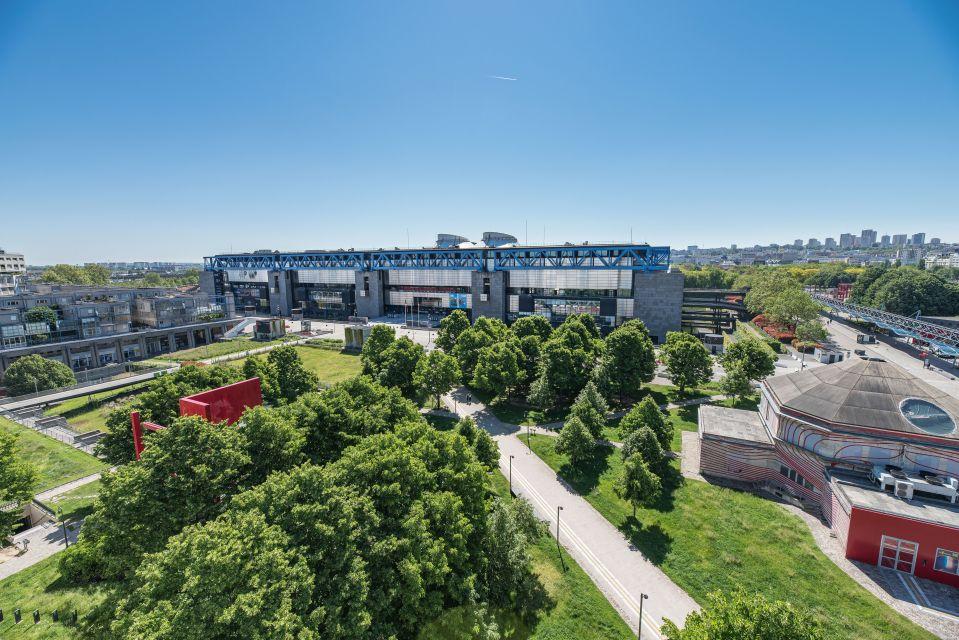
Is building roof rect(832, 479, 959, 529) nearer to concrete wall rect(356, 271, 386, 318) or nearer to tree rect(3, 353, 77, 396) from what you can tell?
tree rect(3, 353, 77, 396)

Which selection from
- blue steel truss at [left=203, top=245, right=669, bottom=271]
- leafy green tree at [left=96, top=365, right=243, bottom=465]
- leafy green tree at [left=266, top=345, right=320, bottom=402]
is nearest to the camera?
leafy green tree at [left=96, top=365, right=243, bottom=465]

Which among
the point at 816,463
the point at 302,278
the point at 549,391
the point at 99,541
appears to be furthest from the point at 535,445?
the point at 302,278

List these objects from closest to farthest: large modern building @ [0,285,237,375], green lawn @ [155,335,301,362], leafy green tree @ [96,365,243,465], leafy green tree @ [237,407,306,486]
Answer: leafy green tree @ [237,407,306,486] → leafy green tree @ [96,365,243,465] → large modern building @ [0,285,237,375] → green lawn @ [155,335,301,362]

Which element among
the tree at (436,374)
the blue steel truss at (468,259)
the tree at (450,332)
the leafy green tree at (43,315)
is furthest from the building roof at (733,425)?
the leafy green tree at (43,315)

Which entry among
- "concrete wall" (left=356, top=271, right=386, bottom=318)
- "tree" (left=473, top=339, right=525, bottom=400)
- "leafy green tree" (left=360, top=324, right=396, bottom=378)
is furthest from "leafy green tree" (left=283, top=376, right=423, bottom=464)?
"concrete wall" (left=356, top=271, right=386, bottom=318)

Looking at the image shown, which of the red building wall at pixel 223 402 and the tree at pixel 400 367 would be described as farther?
the tree at pixel 400 367

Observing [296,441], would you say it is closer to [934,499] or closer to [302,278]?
[934,499]

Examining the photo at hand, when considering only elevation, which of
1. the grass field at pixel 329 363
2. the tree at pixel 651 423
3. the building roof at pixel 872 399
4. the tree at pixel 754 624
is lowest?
the grass field at pixel 329 363

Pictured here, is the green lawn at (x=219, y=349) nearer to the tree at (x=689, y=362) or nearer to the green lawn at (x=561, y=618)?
the green lawn at (x=561, y=618)
